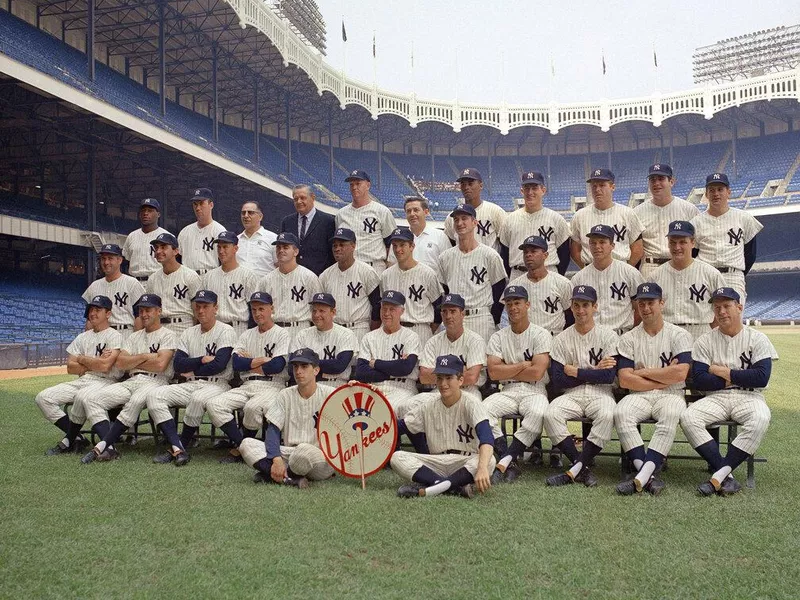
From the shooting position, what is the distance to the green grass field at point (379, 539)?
3555mm

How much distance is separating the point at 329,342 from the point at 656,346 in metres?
3.02

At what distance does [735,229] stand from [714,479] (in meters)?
2.57

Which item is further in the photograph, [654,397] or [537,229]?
[537,229]

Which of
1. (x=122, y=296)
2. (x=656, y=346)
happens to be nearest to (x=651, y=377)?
(x=656, y=346)

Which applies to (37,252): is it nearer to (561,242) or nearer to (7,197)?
(7,197)

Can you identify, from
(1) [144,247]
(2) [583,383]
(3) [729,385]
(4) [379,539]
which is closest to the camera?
(4) [379,539]

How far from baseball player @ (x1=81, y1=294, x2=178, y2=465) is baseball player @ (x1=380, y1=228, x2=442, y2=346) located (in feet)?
8.20

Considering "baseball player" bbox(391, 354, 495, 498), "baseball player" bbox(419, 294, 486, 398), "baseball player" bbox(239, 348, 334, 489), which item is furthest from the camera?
"baseball player" bbox(419, 294, 486, 398)

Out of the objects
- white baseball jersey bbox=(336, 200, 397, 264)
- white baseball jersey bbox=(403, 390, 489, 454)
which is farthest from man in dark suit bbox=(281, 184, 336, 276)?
white baseball jersey bbox=(403, 390, 489, 454)

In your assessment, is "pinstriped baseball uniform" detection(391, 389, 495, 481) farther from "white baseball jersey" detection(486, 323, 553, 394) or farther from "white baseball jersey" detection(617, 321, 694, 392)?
"white baseball jersey" detection(617, 321, 694, 392)

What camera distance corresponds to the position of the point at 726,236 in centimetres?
665

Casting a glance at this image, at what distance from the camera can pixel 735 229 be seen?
6.65 m

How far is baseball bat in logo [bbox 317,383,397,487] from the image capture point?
5613 mm

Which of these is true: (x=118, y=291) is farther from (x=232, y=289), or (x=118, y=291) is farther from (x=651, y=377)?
(x=651, y=377)
